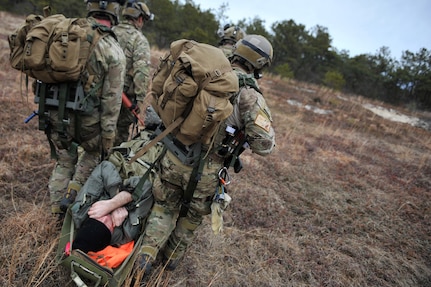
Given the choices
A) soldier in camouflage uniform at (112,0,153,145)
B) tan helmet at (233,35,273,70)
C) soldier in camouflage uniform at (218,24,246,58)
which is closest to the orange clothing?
tan helmet at (233,35,273,70)

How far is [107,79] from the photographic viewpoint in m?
2.73

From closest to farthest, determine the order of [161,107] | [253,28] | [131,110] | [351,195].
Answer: [161,107] < [131,110] < [351,195] < [253,28]

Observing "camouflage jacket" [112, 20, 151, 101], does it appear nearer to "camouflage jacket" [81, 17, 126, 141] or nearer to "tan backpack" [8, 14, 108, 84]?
"camouflage jacket" [81, 17, 126, 141]

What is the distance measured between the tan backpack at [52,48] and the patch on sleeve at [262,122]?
5.03 feet

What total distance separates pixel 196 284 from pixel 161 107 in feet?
5.54

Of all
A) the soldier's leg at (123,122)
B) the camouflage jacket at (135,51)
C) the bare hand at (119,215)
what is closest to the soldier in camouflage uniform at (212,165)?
the bare hand at (119,215)

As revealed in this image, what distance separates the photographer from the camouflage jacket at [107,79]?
2.58 meters

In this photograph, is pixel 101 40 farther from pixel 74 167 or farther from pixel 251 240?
pixel 251 240

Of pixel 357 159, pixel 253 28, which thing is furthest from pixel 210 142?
pixel 253 28

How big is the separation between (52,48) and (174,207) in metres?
1.69

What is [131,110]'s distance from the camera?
13.4ft

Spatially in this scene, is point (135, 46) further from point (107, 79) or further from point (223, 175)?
point (223, 175)

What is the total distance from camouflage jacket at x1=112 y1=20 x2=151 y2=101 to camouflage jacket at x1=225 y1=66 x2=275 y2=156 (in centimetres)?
204

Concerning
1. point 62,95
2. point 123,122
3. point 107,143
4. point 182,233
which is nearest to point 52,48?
point 62,95
